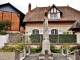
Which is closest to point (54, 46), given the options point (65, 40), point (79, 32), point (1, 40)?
point (65, 40)

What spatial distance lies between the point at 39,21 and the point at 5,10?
7659 mm

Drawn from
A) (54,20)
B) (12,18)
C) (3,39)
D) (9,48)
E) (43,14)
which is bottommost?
(9,48)

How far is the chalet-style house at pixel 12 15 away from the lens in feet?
114

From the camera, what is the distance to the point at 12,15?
35.4 m

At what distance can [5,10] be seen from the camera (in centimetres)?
3503

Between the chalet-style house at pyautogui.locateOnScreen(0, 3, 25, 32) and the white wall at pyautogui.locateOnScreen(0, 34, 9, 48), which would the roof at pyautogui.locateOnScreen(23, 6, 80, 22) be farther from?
the white wall at pyautogui.locateOnScreen(0, 34, 9, 48)

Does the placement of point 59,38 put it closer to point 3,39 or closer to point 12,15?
point 3,39

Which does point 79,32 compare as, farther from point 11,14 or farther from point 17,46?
point 11,14

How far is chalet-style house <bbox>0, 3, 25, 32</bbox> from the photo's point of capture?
114 ft

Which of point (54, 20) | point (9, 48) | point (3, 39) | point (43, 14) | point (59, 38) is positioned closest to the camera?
point (9, 48)

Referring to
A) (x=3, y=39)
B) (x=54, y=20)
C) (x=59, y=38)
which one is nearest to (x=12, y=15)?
(x=54, y=20)

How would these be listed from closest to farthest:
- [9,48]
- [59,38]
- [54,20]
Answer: [9,48], [59,38], [54,20]

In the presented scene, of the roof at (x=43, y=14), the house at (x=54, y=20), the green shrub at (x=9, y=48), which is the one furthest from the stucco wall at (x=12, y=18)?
the green shrub at (x=9, y=48)

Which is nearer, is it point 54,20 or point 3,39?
point 3,39
